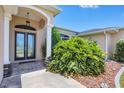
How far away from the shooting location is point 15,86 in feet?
16.3

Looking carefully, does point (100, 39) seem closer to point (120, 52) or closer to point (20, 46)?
point (120, 52)

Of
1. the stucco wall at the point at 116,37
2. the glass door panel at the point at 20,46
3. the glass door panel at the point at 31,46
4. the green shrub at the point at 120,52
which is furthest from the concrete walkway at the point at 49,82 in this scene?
Result: the stucco wall at the point at 116,37

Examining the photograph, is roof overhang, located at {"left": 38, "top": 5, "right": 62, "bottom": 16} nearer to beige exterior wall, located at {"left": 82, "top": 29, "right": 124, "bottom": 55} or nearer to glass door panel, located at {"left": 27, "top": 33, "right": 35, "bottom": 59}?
glass door panel, located at {"left": 27, "top": 33, "right": 35, "bottom": 59}

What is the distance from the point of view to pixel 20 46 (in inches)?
382

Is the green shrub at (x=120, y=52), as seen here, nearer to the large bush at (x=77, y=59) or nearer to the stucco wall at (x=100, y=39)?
the stucco wall at (x=100, y=39)

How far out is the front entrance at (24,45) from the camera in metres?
9.55

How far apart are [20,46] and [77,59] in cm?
483

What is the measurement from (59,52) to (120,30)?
769 centimetres

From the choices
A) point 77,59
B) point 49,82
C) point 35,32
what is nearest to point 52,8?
point 35,32

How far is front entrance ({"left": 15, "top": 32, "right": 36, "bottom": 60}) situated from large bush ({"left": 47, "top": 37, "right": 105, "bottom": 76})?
355 centimetres

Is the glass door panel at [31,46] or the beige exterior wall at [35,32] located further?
the glass door panel at [31,46]

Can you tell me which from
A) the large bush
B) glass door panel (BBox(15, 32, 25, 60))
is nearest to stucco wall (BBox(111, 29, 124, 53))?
the large bush

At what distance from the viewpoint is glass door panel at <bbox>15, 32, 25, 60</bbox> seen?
953cm

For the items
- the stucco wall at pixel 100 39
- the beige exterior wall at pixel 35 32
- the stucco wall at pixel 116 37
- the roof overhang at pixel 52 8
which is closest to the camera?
the roof overhang at pixel 52 8
